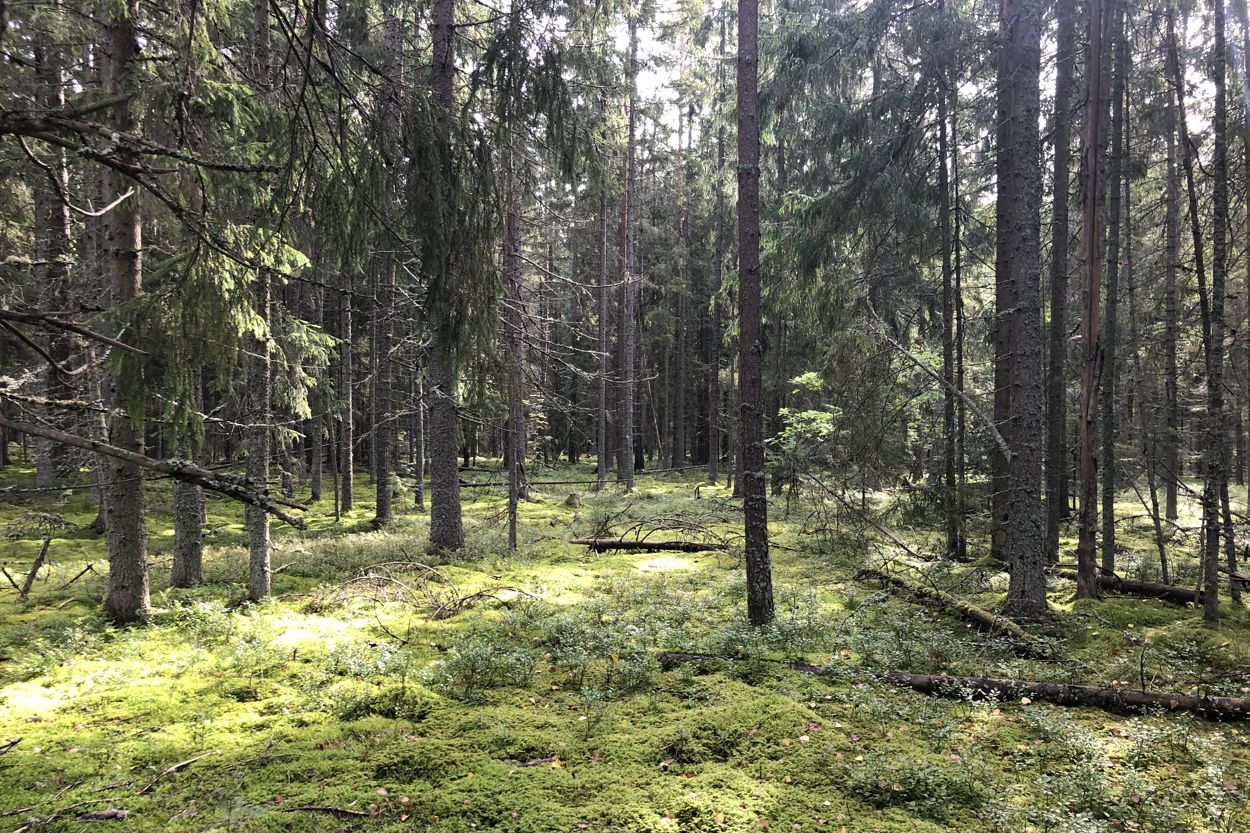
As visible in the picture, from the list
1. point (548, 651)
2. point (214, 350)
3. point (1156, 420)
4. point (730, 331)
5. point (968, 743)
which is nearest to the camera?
point (968, 743)

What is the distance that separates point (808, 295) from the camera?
414 inches

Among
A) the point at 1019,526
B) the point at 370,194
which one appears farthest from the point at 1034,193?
the point at 370,194

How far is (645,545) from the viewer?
12750mm

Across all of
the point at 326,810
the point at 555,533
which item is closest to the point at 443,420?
the point at 555,533

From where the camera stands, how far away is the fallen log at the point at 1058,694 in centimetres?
484

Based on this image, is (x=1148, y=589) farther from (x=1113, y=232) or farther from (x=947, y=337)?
(x=1113, y=232)

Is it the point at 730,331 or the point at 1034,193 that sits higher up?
the point at 1034,193

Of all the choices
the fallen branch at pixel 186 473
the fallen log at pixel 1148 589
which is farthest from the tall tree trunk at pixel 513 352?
the fallen log at pixel 1148 589

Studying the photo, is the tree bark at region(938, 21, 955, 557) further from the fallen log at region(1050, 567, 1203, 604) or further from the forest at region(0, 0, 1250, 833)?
the fallen log at region(1050, 567, 1203, 604)

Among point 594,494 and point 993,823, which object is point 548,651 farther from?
point 594,494

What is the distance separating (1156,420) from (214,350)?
648 inches

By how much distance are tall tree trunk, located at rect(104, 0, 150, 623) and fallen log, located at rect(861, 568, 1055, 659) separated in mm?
8841

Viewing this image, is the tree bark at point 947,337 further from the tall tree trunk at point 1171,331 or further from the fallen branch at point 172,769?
the fallen branch at point 172,769

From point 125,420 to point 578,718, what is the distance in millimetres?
5378
